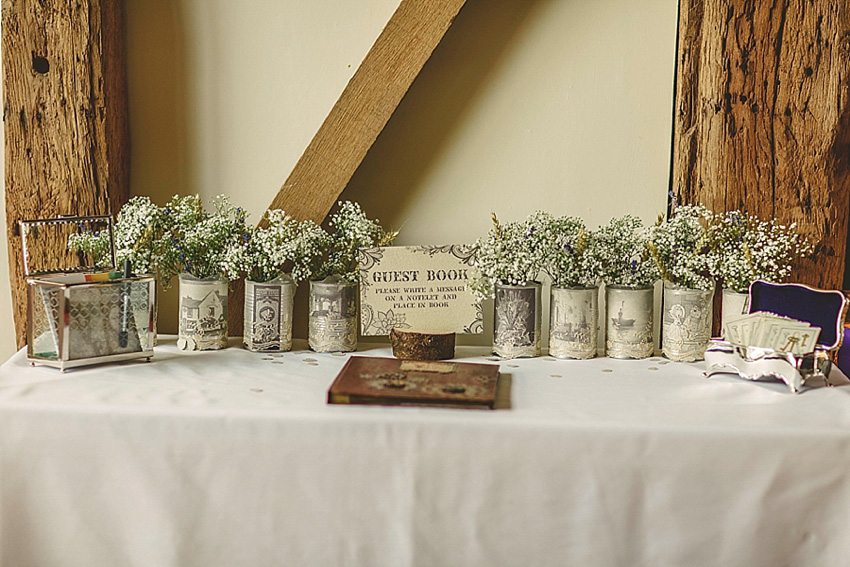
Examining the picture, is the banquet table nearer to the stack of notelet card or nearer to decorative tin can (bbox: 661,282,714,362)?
the stack of notelet card

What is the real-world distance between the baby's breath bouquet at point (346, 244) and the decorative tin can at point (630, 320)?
538mm

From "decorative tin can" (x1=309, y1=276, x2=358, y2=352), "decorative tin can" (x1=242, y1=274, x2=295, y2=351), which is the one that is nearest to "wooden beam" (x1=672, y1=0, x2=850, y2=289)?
"decorative tin can" (x1=309, y1=276, x2=358, y2=352)

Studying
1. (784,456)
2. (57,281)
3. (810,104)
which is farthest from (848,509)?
(57,281)

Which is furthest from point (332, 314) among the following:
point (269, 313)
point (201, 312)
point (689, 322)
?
point (689, 322)

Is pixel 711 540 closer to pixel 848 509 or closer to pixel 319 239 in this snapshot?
pixel 848 509

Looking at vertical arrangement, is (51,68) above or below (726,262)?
above

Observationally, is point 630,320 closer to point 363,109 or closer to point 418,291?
point 418,291

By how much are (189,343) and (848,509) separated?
4.47 ft

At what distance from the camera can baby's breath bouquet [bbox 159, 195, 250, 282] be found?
171cm

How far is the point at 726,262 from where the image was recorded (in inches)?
64.9

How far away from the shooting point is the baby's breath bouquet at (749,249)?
5.39ft

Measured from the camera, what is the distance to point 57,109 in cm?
180

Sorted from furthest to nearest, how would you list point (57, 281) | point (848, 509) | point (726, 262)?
1. point (726, 262)
2. point (57, 281)
3. point (848, 509)

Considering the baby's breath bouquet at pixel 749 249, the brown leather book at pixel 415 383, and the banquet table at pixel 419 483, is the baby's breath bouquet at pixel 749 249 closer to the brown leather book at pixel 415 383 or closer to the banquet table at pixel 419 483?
the banquet table at pixel 419 483
